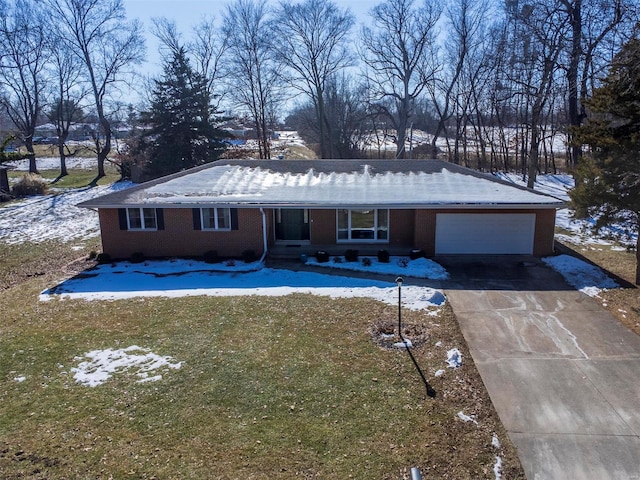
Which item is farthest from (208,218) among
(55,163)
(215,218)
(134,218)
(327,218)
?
(55,163)

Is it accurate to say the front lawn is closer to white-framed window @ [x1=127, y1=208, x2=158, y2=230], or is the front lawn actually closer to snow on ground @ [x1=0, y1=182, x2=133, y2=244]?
white-framed window @ [x1=127, y1=208, x2=158, y2=230]

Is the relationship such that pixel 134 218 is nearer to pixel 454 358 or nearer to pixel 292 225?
pixel 292 225

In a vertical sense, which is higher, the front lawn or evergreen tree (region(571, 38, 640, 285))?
evergreen tree (region(571, 38, 640, 285))

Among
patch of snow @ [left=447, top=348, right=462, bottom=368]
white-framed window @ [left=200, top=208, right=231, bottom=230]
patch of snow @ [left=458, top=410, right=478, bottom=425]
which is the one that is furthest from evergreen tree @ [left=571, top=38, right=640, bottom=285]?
white-framed window @ [left=200, top=208, right=231, bottom=230]

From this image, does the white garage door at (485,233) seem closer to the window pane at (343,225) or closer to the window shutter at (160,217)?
the window pane at (343,225)

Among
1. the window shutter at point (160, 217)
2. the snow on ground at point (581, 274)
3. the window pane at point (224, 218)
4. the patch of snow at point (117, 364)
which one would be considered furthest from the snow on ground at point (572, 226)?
the window shutter at point (160, 217)

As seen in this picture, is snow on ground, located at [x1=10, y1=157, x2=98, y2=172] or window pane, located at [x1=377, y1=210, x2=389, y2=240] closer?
window pane, located at [x1=377, y1=210, x2=389, y2=240]
